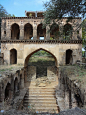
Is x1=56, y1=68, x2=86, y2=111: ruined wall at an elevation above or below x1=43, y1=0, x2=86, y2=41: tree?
below

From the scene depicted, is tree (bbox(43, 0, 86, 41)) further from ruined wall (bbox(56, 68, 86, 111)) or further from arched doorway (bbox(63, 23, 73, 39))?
ruined wall (bbox(56, 68, 86, 111))

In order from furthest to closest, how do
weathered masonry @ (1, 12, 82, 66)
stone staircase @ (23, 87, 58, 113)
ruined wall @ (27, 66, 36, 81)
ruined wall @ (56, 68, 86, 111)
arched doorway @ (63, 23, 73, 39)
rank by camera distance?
1. ruined wall @ (27, 66, 36, 81)
2. weathered masonry @ (1, 12, 82, 66)
3. stone staircase @ (23, 87, 58, 113)
4. arched doorway @ (63, 23, 73, 39)
5. ruined wall @ (56, 68, 86, 111)

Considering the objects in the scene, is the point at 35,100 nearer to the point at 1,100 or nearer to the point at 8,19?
the point at 1,100

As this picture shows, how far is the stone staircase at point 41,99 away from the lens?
9.69 metres

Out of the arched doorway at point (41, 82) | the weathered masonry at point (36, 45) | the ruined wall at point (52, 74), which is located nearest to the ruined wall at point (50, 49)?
the weathered masonry at point (36, 45)

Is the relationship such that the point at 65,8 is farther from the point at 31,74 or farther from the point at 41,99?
the point at 31,74

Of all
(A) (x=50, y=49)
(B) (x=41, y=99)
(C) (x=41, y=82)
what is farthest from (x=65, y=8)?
(C) (x=41, y=82)

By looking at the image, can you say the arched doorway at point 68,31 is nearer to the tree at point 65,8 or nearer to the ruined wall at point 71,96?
the tree at point 65,8

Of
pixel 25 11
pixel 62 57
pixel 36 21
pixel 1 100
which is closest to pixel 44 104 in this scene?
pixel 1 100

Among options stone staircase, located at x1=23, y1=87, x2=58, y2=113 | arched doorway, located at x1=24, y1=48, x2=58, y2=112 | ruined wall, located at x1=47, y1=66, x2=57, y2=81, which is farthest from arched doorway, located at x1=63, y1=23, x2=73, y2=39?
ruined wall, located at x1=47, y1=66, x2=57, y2=81

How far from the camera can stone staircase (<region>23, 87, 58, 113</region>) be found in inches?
381

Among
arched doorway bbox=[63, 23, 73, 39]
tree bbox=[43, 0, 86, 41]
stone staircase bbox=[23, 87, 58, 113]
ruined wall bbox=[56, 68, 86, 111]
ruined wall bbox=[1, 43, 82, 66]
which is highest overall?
tree bbox=[43, 0, 86, 41]

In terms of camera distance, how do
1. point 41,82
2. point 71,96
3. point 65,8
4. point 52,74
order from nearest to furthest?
point 71,96 < point 65,8 < point 41,82 < point 52,74

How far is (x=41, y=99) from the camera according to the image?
1102 cm
